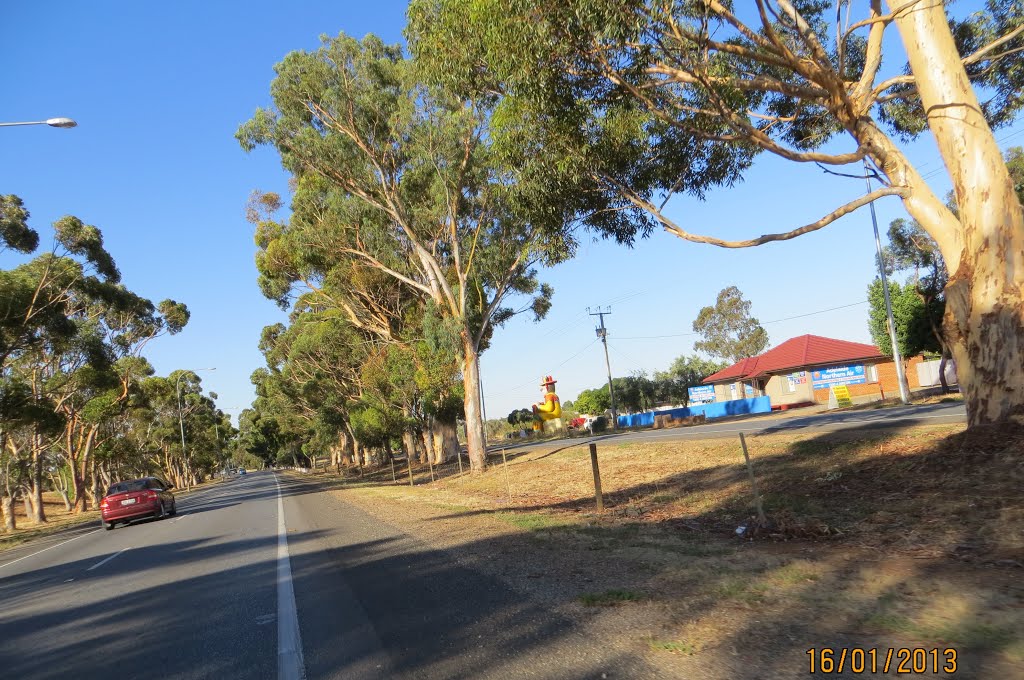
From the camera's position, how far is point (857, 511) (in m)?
8.99

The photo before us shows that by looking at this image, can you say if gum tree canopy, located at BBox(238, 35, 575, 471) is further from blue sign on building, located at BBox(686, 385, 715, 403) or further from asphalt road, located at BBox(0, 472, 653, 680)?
blue sign on building, located at BBox(686, 385, 715, 403)

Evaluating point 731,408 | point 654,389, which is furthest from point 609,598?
point 654,389

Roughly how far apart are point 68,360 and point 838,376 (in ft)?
143

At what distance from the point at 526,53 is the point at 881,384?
39341 millimetres

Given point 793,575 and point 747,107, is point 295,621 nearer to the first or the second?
point 793,575

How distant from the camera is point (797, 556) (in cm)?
729

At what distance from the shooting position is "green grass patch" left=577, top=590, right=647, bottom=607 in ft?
20.5

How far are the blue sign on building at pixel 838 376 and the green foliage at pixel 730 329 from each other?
78.9ft

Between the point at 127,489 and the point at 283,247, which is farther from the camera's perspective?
the point at 283,247

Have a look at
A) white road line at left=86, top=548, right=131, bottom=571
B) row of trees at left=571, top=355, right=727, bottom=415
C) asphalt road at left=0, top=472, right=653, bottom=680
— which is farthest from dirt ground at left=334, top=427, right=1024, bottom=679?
row of trees at left=571, top=355, right=727, bottom=415

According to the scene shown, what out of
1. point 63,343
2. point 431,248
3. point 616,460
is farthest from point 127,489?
point 616,460

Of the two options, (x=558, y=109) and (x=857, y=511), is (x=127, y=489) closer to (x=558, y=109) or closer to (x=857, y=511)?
(x=558, y=109)

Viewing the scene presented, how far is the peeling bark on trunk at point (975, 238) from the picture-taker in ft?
30.0

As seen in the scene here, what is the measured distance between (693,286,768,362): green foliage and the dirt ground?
57423mm
